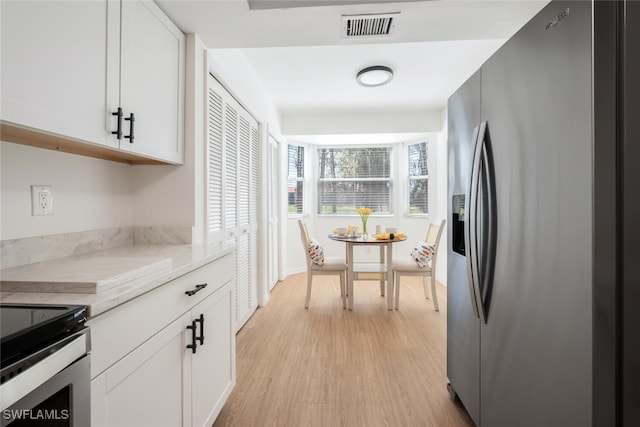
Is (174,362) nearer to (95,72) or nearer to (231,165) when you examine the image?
(95,72)

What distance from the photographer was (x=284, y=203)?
15.6 ft

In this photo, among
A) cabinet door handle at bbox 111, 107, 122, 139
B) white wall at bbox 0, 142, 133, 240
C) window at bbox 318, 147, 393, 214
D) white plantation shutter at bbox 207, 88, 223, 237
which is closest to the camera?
white wall at bbox 0, 142, 133, 240

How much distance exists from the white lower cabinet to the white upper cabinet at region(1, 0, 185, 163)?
2.14 feet

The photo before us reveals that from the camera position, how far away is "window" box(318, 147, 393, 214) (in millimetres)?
5512

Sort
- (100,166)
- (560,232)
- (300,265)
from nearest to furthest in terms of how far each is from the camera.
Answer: (560,232) < (100,166) < (300,265)

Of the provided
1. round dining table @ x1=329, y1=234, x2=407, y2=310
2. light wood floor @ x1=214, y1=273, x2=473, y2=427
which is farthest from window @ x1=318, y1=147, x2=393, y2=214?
light wood floor @ x1=214, y1=273, x2=473, y2=427

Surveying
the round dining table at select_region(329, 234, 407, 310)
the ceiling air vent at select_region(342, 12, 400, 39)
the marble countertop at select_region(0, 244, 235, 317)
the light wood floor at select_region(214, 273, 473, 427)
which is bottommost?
the light wood floor at select_region(214, 273, 473, 427)

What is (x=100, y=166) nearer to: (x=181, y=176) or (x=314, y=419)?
(x=181, y=176)

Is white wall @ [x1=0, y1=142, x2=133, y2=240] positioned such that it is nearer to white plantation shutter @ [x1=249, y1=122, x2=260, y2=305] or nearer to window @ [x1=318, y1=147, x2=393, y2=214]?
white plantation shutter @ [x1=249, y1=122, x2=260, y2=305]

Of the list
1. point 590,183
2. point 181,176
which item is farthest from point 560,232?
point 181,176

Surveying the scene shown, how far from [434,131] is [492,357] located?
12.5ft

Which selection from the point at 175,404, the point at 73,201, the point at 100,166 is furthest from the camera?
the point at 100,166

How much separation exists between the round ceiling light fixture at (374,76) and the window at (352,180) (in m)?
2.15

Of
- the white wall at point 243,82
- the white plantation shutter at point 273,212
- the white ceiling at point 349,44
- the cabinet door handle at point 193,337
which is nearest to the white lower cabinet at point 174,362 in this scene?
the cabinet door handle at point 193,337
